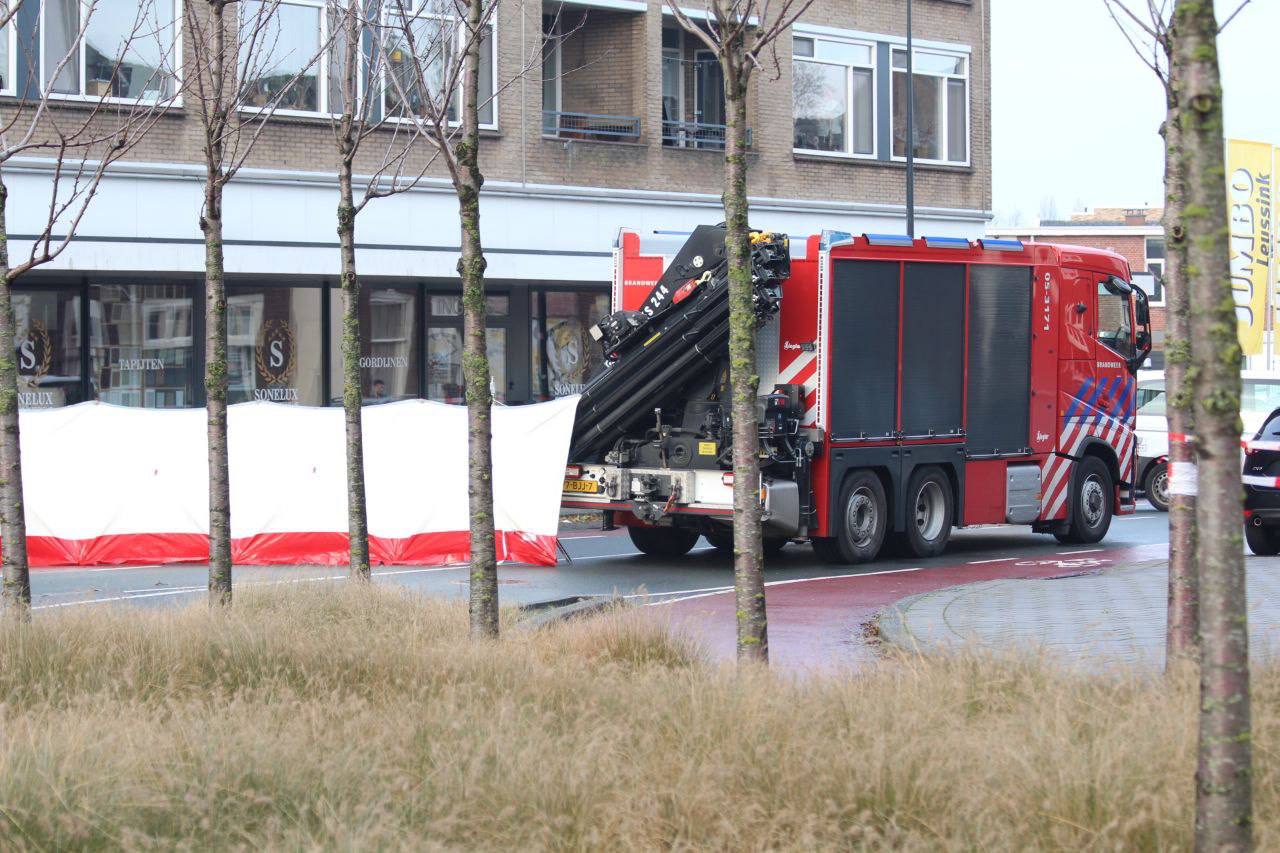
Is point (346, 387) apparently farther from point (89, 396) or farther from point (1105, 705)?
point (89, 396)

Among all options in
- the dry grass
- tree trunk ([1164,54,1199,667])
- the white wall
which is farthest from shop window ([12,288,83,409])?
tree trunk ([1164,54,1199,667])

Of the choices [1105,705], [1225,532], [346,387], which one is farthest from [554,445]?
[1225,532]

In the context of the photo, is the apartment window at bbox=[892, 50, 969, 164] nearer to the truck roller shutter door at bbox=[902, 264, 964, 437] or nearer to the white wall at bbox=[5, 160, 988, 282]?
the white wall at bbox=[5, 160, 988, 282]

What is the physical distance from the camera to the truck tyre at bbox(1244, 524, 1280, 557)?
16.5 m

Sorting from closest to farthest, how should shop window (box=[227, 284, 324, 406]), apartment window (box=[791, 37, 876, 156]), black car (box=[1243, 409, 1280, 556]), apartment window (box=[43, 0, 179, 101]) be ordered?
1. black car (box=[1243, 409, 1280, 556])
2. apartment window (box=[43, 0, 179, 101])
3. shop window (box=[227, 284, 324, 406])
4. apartment window (box=[791, 37, 876, 156])

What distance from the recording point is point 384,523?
1625 cm

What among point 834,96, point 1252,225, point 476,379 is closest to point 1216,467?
point 476,379

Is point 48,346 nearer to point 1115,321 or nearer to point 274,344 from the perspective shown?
point 274,344

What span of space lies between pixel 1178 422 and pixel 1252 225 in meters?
26.2

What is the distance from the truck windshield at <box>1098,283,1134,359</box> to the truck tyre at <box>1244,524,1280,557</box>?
120 inches

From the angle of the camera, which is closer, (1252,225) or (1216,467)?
(1216,467)

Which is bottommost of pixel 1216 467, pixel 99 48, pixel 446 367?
pixel 1216 467

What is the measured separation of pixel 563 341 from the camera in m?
26.9

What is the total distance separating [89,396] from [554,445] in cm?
946
